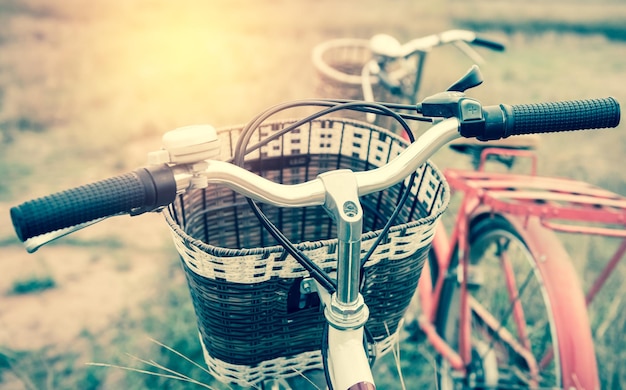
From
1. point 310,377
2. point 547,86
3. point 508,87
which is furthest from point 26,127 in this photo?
point 547,86

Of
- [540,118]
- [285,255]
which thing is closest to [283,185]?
[285,255]

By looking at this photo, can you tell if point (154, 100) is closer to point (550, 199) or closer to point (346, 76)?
point (346, 76)

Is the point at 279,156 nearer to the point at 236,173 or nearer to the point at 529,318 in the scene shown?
the point at 236,173

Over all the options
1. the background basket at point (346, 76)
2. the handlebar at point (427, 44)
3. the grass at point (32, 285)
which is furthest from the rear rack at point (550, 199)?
the grass at point (32, 285)

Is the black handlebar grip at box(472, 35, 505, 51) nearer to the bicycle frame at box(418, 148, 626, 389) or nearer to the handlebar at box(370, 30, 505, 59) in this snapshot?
the handlebar at box(370, 30, 505, 59)

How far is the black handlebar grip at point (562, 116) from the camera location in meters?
0.87

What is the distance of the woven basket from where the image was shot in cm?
84

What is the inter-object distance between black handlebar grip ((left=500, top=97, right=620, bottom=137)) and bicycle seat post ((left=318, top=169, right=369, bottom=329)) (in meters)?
0.30

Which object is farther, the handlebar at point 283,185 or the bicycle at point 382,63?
the bicycle at point 382,63

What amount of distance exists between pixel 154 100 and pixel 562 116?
10.0ft

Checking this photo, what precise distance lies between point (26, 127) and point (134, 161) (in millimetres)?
827

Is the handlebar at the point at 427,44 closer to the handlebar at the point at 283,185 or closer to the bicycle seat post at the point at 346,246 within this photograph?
the handlebar at the point at 283,185

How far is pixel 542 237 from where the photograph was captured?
4.34 feet

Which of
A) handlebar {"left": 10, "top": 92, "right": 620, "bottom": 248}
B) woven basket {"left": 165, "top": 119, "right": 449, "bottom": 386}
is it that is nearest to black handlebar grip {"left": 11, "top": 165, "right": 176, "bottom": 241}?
handlebar {"left": 10, "top": 92, "right": 620, "bottom": 248}
